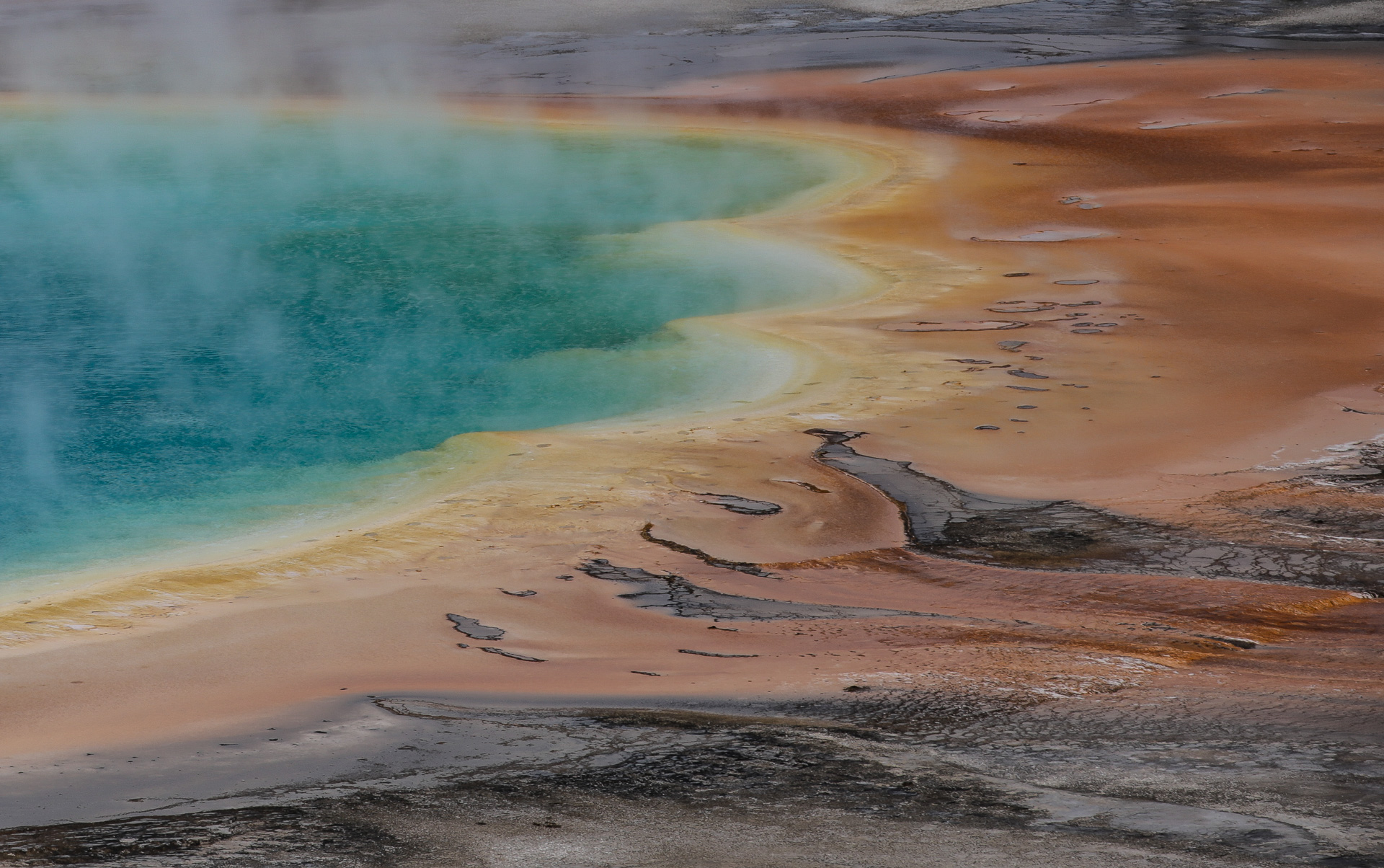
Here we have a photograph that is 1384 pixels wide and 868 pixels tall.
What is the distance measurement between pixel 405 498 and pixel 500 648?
4.58ft

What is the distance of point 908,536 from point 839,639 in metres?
0.83

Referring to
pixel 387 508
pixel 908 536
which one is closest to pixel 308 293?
pixel 387 508

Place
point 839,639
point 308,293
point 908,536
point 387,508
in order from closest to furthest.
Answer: point 839,639
point 908,536
point 387,508
point 308,293

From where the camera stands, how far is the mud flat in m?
2.36

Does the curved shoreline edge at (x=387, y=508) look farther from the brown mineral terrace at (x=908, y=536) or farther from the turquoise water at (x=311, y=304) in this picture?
the turquoise water at (x=311, y=304)

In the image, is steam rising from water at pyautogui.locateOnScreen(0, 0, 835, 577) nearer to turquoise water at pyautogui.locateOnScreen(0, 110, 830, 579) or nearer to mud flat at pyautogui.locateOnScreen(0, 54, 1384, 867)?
turquoise water at pyautogui.locateOnScreen(0, 110, 830, 579)

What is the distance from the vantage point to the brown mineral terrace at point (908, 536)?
3.14 metres

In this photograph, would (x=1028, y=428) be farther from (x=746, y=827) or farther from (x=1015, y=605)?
(x=746, y=827)

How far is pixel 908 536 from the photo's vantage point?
409 cm

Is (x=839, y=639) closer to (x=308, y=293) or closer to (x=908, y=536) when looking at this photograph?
(x=908, y=536)

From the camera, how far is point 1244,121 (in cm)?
1190

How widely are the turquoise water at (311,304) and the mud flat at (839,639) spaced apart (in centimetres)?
74

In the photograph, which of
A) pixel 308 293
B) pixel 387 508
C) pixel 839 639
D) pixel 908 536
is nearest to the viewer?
pixel 839 639

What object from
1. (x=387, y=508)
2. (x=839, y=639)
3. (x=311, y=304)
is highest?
(x=311, y=304)
